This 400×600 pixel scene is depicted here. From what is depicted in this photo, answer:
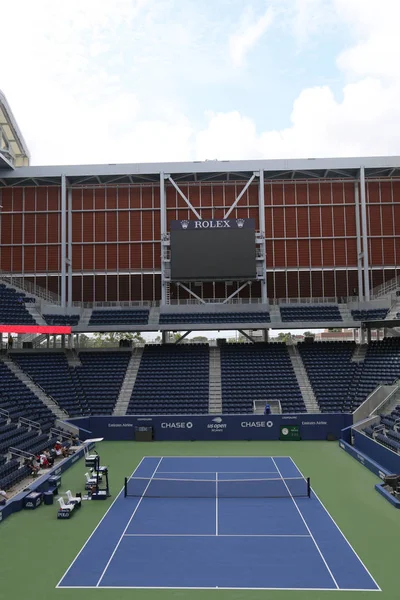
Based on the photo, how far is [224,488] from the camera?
20.8 metres

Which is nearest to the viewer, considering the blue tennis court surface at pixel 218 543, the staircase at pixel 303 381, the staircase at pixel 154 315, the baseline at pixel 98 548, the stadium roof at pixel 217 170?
the blue tennis court surface at pixel 218 543

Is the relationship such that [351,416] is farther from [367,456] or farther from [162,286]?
[162,286]

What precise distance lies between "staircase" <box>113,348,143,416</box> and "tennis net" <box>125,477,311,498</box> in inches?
526

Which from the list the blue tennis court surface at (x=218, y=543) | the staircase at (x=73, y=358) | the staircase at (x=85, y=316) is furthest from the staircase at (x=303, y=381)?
the staircase at (x=73, y=358)

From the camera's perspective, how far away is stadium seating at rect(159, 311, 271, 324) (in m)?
39.3

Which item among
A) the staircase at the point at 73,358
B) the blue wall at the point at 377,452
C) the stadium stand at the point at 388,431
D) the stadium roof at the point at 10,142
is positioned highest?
the stadium roof at the point at 10,142

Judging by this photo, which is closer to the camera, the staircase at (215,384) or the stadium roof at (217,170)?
the staircase at (215,384)

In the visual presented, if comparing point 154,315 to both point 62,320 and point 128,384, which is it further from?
point 62,320

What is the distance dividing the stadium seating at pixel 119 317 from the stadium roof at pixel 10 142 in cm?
1398

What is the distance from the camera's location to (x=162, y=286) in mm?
40812

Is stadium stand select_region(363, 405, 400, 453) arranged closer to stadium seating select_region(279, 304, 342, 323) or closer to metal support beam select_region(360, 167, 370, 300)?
stadium seating select_region(279, 304, 342, 323)

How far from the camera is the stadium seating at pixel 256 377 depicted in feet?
114

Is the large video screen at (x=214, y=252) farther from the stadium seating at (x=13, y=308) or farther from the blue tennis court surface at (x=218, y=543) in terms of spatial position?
the blue tennis court surface at (x=218, y=543)

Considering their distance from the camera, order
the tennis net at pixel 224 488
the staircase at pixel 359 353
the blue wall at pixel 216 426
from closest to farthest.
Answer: the tennis net at pixel 224 488, the blue wall at pixel 216 426, the staircase at pixel 359 353
